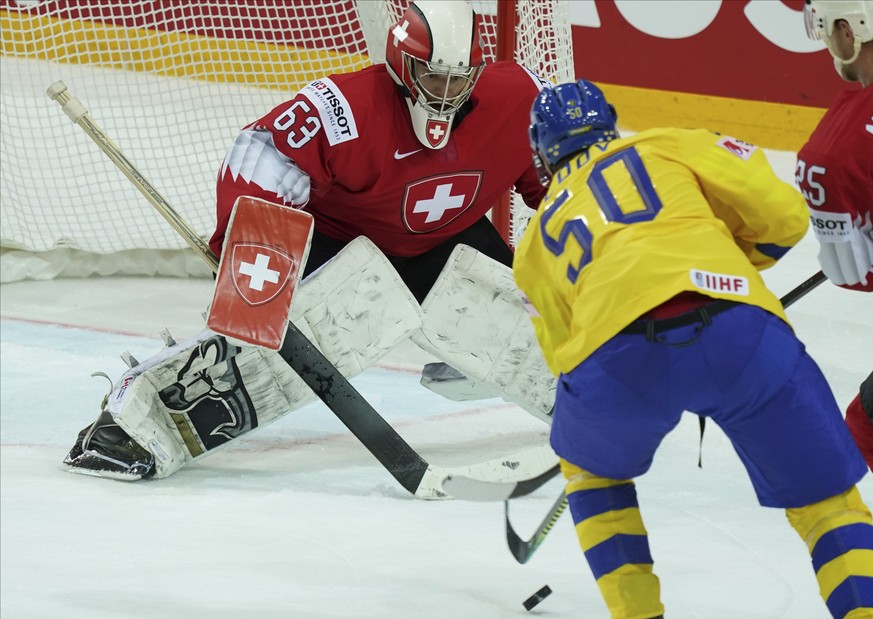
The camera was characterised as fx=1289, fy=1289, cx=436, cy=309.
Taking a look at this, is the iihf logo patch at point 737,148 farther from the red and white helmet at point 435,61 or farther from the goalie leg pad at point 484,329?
the goalie leg pad at point 484,329

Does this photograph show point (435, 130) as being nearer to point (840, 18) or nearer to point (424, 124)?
point (424, 124)

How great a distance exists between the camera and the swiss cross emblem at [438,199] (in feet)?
9.86

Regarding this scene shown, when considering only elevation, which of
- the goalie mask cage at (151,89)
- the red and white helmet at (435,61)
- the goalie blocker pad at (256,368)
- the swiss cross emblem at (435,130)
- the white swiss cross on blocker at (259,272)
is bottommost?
the goalie mask cage at (151,89)

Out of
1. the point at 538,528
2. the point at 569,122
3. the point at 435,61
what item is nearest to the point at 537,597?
the point at 538,528

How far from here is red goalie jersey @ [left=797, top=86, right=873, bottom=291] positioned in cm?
211

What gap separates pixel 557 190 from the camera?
1.92 meters

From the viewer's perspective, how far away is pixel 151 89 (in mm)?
5320

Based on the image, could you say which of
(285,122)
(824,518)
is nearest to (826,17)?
(824,518)

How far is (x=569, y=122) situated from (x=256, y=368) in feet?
4.27

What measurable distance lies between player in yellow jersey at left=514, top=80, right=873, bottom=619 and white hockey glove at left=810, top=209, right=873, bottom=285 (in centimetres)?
30

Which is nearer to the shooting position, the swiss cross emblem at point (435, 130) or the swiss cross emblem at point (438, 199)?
the swiss cross emblem at point (435, 130)

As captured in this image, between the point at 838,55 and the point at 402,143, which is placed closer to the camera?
the point at 838,55

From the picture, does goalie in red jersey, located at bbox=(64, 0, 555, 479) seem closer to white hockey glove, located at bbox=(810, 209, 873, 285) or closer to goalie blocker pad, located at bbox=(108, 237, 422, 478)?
goalie blocker pad, located at bbox=(108, 237, 422, 478)

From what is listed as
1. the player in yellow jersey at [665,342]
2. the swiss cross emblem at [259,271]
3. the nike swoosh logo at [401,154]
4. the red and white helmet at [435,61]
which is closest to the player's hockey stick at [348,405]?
the swiss cross emblem at [259,271]
